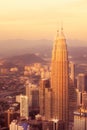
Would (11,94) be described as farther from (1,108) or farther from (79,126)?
(79,126)

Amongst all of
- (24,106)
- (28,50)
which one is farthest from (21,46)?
(24,106)

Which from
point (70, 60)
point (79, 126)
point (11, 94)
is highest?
point (70, 60)

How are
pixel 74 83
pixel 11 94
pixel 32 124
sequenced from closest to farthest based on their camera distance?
pixel 32 124
pixel 11 94
pixel 74 83

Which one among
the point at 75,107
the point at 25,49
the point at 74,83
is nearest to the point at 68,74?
the point at 74,83

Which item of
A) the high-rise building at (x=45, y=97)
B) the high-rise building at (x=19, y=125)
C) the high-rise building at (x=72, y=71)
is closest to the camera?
the high-rise building at (x=19, y=125)

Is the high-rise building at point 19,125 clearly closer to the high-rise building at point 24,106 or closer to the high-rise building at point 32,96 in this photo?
the high-rise building at point 24,106

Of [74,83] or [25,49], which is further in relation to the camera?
[74,83]

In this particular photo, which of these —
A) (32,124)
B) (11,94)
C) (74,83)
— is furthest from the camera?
(74,83)

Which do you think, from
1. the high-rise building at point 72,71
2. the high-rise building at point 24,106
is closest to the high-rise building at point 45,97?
the high-rise building at point 24,106
